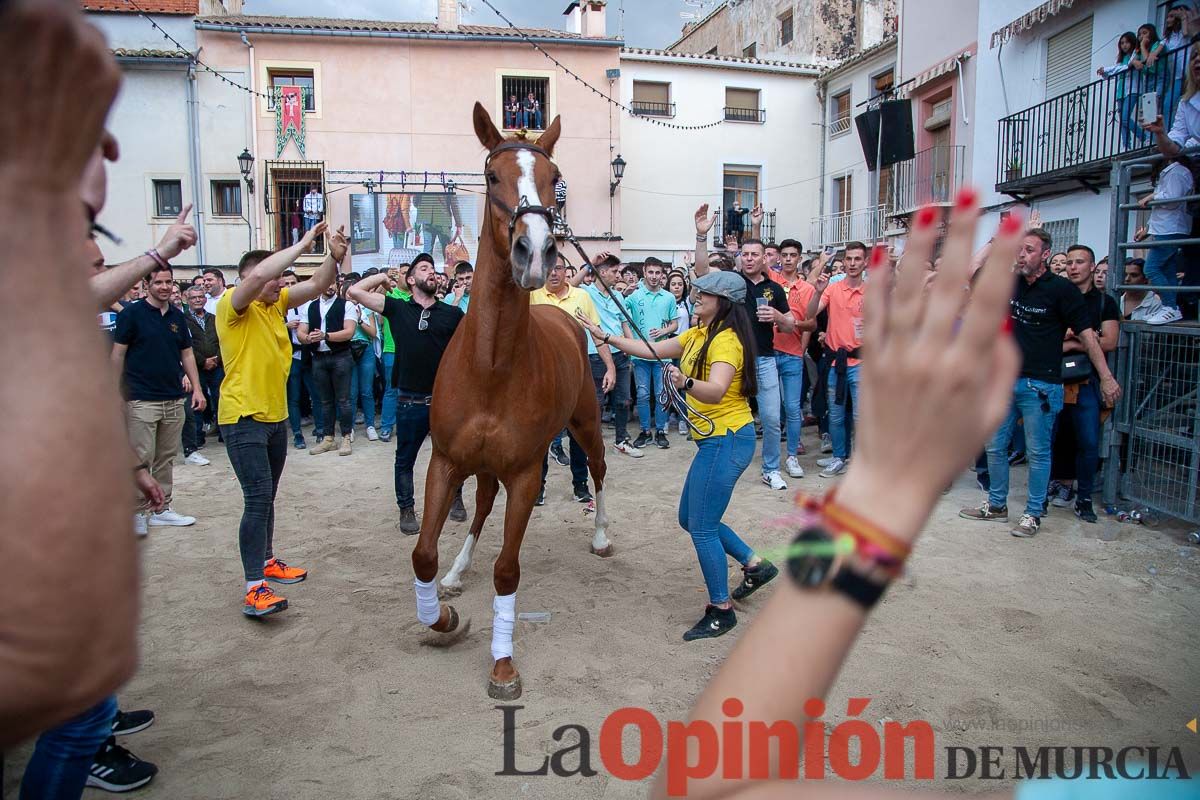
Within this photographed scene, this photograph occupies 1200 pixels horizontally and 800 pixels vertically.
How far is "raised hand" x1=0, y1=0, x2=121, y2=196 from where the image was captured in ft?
1.90

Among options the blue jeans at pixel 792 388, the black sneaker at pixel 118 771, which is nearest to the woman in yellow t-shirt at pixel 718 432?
the black sneaker at pixel 118 771

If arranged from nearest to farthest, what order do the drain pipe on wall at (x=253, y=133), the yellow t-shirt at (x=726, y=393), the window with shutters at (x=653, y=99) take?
the yellow t-shirt at (x=726, y=393) < the drain pipe on wall at (x=253, y=133) < the window with shutters at (x=653, y=99)

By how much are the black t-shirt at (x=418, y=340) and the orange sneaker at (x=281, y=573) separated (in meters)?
1.58

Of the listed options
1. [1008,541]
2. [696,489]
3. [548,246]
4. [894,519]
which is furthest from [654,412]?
[894,519]

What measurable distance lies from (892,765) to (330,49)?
71.4 feet

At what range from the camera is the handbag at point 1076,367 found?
5.98 metres

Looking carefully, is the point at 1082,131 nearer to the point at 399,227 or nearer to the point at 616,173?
the point at 616,173

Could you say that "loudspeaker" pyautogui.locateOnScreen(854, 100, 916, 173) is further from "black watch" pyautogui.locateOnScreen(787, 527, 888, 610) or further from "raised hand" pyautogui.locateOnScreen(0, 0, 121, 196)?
"raised hand" pyautogui.locateOnScreen(0, 0, 121, 196)

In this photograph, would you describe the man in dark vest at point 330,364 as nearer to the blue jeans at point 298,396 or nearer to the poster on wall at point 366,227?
the blue jeans at point 298,396

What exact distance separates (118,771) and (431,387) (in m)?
3.37

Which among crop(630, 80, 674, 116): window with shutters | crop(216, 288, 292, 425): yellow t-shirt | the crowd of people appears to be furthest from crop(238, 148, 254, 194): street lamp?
crop(216, 288, 292, 425): yellow t-shirt

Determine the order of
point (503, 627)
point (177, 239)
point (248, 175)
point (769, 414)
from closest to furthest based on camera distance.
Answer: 1. point (177, 239)
2. point (503, 627)
3. point (769, 414)
4. point (248, 175)

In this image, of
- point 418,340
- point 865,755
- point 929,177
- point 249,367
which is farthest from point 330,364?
point 929,177

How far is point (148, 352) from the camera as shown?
5.89m
